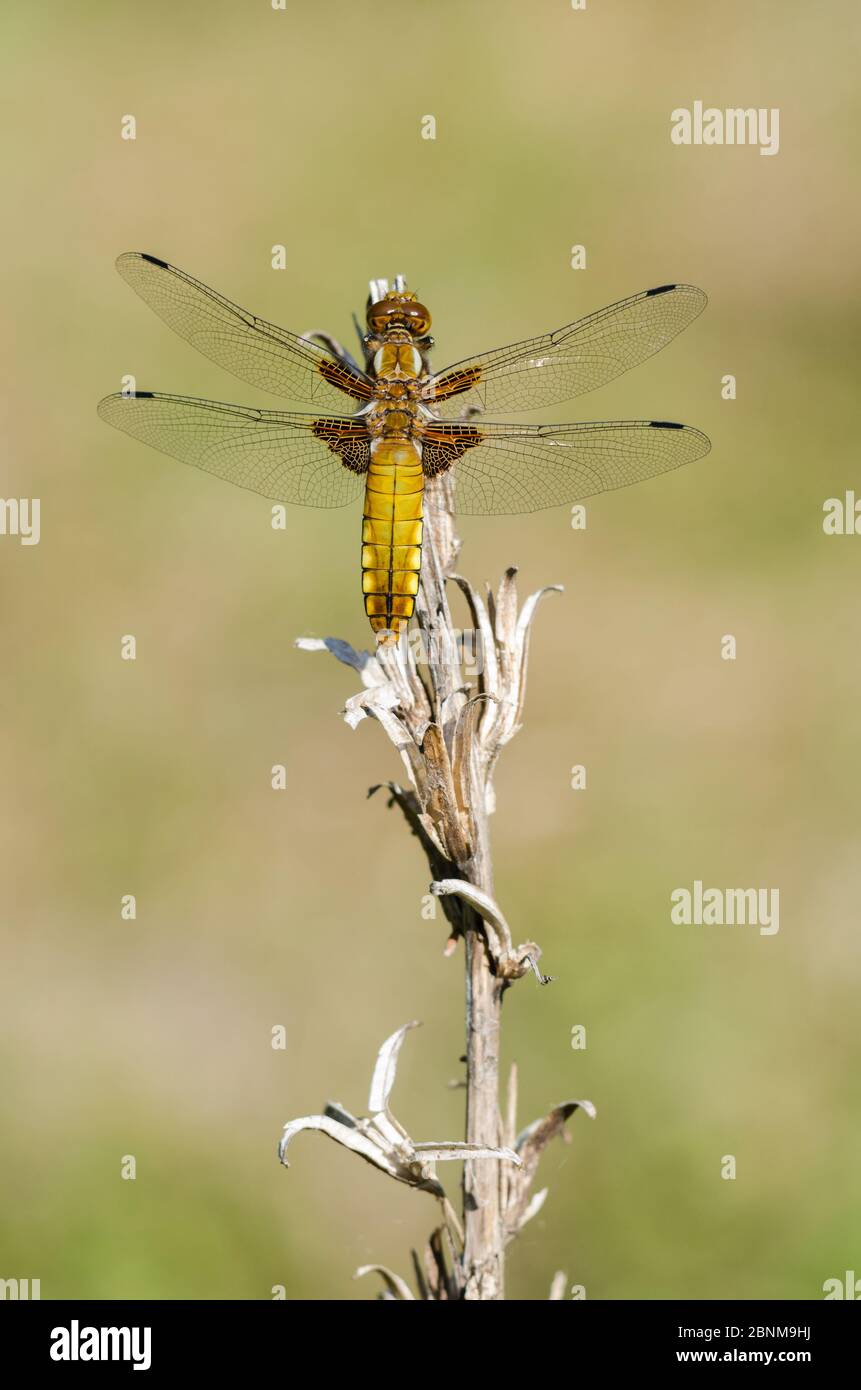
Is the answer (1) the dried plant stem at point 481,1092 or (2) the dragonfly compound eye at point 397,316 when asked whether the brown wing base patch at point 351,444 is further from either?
(1) the dried plant stem at point 481,1092

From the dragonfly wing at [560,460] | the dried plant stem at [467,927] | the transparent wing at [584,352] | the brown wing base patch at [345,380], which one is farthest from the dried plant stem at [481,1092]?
the transparent wing at [584,352]

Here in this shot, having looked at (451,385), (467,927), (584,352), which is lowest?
(467,927)

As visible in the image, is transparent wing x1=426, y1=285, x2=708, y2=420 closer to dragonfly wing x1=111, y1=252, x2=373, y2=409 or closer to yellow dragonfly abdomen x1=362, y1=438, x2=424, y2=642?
dragonfly wing x1=111, y1=252, x2=373, y2=409

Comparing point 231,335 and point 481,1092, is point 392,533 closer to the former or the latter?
point 231,335

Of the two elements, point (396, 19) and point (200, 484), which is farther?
point (396, 19)

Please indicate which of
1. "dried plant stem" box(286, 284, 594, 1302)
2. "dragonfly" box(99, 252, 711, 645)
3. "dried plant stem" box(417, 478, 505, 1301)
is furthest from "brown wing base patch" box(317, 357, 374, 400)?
"dried plant stem" box(417, 478, 505, 1301)

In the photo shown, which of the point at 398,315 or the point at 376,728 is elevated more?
the point at 398,315

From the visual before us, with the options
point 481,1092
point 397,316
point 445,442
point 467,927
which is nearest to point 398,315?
point 397,316

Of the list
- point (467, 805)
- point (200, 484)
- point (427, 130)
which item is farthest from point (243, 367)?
point (427, 130)
